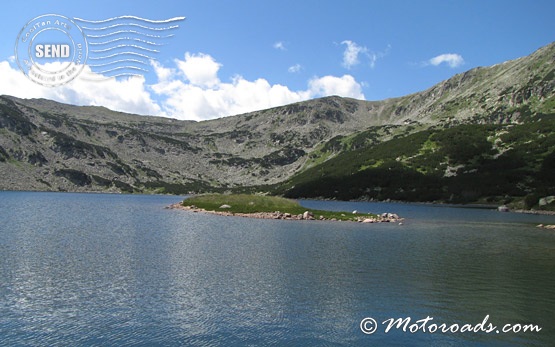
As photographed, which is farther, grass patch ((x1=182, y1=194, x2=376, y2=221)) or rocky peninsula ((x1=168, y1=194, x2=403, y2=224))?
grass patch ((x1=182, y1=194, x2=376, y2=221))

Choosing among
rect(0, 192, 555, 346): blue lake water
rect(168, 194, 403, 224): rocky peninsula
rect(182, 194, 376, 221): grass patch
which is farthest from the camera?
rect(182, 194, 376, 221): grass patch

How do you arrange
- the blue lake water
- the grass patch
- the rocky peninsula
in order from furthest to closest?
the grass patch
the rocky peninsula
the blue lake water

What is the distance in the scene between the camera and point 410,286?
28.8 metres

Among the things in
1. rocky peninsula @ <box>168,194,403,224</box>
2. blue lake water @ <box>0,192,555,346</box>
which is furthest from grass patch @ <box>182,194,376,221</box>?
blue lake water @ <box>0,192,555,346</box>

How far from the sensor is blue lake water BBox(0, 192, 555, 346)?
1898 cm

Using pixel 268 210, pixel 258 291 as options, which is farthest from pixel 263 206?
pixel 258 291

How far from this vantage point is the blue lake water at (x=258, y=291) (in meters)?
19.0

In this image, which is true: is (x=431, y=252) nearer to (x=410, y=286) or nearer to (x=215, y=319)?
(x=410, y=286)

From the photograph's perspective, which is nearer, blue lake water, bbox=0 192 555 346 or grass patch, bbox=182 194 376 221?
blue lake water, bbox=0 192 555 346

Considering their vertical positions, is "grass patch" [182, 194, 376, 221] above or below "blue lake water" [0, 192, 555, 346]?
above

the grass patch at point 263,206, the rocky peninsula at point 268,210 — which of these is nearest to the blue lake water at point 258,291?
the rocky peninsula at point 268,210

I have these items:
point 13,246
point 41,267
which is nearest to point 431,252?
point 41,267

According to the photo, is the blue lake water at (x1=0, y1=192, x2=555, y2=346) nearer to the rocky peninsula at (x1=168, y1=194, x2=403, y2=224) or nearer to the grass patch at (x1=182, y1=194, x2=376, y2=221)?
the rocky peninsula at (x1=168, y1=194, x2=403, y2=224)

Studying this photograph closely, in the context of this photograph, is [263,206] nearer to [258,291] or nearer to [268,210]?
[268,210]
